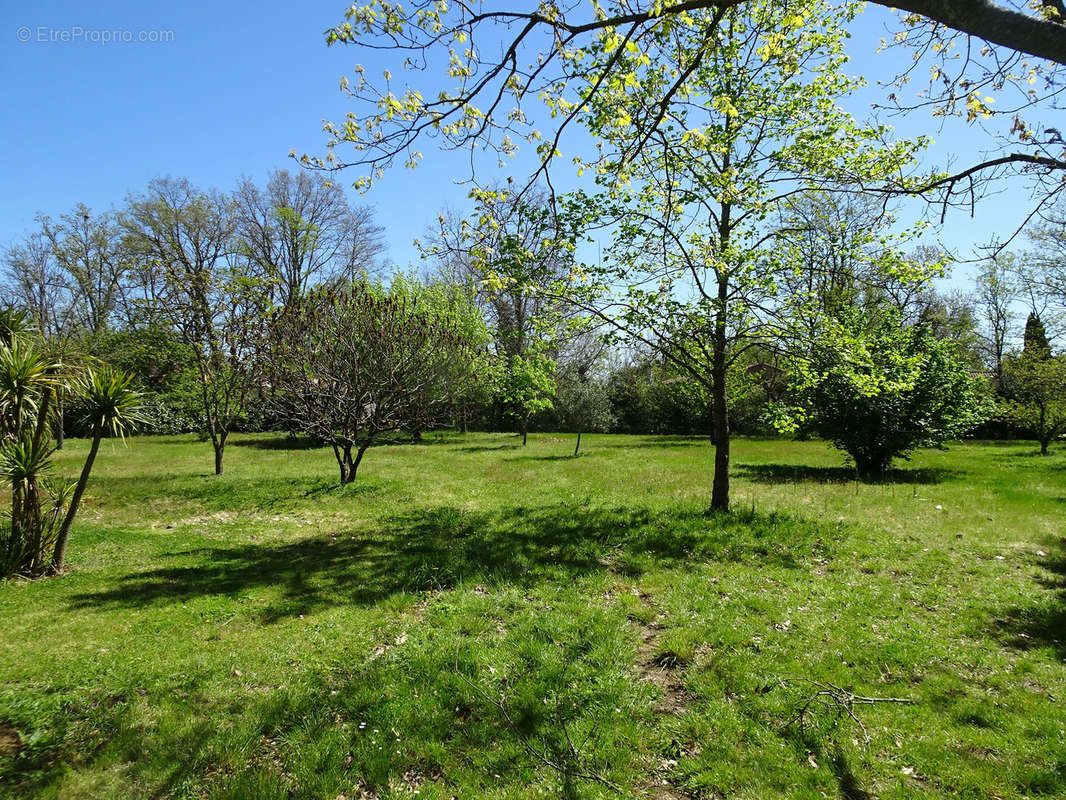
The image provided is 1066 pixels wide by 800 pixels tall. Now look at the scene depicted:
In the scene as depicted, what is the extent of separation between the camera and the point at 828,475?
597 inches

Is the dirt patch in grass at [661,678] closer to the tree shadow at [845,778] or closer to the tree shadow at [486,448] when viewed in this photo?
the tree shadow at [845,778]

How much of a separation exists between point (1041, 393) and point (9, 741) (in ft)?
98.4

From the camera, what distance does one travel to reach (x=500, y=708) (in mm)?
3746

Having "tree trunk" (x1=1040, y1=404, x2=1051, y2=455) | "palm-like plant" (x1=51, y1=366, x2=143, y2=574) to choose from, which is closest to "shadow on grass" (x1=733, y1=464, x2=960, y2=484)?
"tree trunk" (x1=1040, y1=404, x2=1051, y2=455)

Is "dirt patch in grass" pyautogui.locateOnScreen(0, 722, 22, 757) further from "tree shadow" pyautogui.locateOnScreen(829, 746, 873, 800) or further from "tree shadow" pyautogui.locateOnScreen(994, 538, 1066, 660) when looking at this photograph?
"tree shadow" pyautogui.locateOnScreen(994, 538, 1066, 660)

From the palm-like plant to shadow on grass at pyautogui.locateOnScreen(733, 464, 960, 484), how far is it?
45.9ft

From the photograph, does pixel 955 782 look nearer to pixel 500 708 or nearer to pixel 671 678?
pixel 671 678

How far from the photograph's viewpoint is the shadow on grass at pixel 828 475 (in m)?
13.8

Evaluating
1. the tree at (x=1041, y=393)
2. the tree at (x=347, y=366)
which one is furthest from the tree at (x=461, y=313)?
the tree at (x=1041, y=393)

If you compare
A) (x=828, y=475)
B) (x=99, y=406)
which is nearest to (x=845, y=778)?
(x=99, y=406)

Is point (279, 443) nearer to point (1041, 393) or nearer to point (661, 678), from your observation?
point (661, 678)

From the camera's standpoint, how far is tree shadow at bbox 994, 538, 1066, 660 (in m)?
4.61

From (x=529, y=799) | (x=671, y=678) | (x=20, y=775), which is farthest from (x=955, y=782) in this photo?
(x=20, y=775)

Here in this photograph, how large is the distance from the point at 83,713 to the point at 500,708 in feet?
10.0
